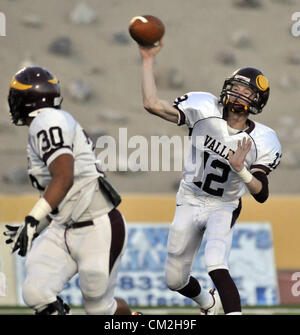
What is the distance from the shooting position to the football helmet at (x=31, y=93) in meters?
4.49

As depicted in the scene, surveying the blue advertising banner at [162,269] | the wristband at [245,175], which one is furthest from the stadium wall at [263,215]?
the wristband at [245,175]

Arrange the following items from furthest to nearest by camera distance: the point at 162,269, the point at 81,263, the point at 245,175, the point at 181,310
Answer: the point at 162,269 → the point at 181,310 → the point at 245,175 → the point at 81,263

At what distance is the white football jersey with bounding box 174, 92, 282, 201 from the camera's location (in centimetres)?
530

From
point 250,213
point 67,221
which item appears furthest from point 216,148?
point 250,213

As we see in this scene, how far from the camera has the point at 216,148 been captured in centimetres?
531

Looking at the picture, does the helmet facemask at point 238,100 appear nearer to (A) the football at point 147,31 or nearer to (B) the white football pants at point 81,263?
(A) the football at point 147,31

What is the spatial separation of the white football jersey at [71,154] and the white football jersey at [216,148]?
0.99 m

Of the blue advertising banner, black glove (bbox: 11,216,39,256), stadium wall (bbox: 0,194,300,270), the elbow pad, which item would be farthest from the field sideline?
black glove (bbox: 11,216,39,256)

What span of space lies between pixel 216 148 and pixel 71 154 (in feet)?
4.43

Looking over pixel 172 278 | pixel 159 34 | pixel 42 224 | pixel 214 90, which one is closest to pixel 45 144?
pixel 42 224

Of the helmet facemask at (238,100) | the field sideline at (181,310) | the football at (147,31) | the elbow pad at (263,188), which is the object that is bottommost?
the field sideline at (181,310)

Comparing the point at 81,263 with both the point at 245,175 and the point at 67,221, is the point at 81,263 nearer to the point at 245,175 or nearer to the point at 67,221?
the point at 67,221

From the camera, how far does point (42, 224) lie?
4781 millimetres
